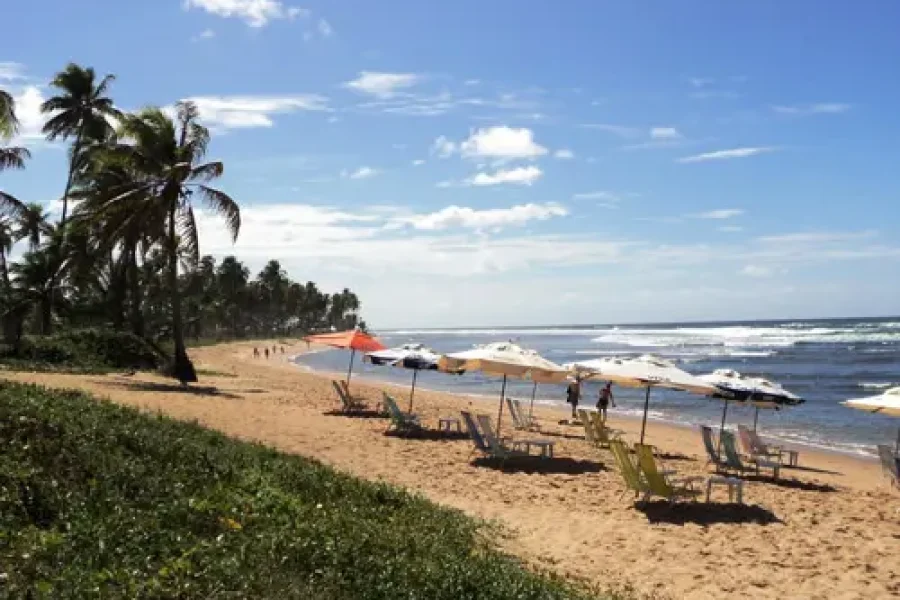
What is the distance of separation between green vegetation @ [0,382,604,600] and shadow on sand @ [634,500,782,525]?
2.76m

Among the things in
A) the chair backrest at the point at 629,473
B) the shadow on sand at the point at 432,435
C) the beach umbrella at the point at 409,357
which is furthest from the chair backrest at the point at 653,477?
the beach umbrella at the point at 409,357

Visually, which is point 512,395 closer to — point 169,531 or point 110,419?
point 110,419

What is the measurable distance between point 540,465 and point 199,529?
764 centimetres

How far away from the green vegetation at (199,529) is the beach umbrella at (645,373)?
5.61m

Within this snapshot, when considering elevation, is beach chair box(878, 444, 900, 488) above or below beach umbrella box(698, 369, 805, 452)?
below

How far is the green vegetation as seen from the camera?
420 cm

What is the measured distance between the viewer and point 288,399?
62.0ft

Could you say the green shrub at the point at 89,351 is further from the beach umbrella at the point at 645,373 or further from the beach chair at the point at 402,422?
the beach umbrella at the point at 645,373

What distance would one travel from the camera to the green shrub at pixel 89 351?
20.7m

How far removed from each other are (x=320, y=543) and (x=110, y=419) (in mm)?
4198

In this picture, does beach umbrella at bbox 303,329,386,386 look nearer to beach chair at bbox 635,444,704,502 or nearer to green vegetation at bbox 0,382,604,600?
beach chair at bbox 635,444,704,502

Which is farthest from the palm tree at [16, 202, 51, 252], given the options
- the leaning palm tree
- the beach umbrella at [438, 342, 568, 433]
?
the beach umbrella at [438, 342, 568, 433]

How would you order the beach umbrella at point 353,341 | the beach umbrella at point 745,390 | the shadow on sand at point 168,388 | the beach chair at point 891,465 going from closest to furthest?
the beach chair at point 891,465 < the beach umbrella at point 745,390 < the shadow on sand at point 168,388 < the beach umbrella at point 353,341

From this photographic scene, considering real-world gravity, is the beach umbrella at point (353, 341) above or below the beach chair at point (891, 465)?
above
